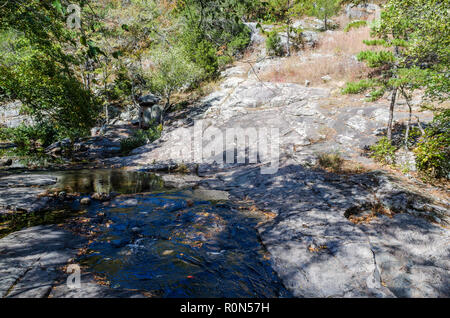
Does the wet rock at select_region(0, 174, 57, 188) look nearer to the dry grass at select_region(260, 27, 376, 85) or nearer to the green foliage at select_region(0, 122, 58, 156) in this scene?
the green foliage at select_region(0, 122, 58, 156)

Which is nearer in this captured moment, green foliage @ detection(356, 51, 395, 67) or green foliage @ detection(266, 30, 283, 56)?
green foliage @ detection(356, 51, 395, 67)

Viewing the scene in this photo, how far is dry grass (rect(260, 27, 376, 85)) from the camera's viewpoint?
47.1 ft

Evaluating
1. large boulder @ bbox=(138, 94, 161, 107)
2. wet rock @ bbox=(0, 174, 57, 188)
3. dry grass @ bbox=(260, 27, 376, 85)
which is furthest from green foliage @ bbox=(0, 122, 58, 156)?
dry grass @ bbox=(260, 27, 376, 85)

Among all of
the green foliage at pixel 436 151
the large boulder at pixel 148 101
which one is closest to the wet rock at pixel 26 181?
the green foliage at pixel 436 151

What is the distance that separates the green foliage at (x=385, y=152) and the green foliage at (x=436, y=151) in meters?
0.83

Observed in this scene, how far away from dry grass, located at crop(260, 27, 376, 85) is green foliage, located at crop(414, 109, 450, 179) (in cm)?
974

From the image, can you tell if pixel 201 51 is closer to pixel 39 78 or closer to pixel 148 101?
pixel 148 101

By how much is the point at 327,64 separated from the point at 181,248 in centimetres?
1671

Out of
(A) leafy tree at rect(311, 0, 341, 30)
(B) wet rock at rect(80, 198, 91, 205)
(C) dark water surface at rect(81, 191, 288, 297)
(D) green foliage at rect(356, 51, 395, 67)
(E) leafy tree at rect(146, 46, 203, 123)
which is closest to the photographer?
(C) dark water surface at rect(81, 191, 288, 297)

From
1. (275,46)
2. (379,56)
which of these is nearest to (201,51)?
(275,46)

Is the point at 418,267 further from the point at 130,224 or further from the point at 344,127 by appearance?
the point at 344,127

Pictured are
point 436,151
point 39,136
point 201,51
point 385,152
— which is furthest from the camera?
point 201,51

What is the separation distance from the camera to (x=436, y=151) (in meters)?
5.10
